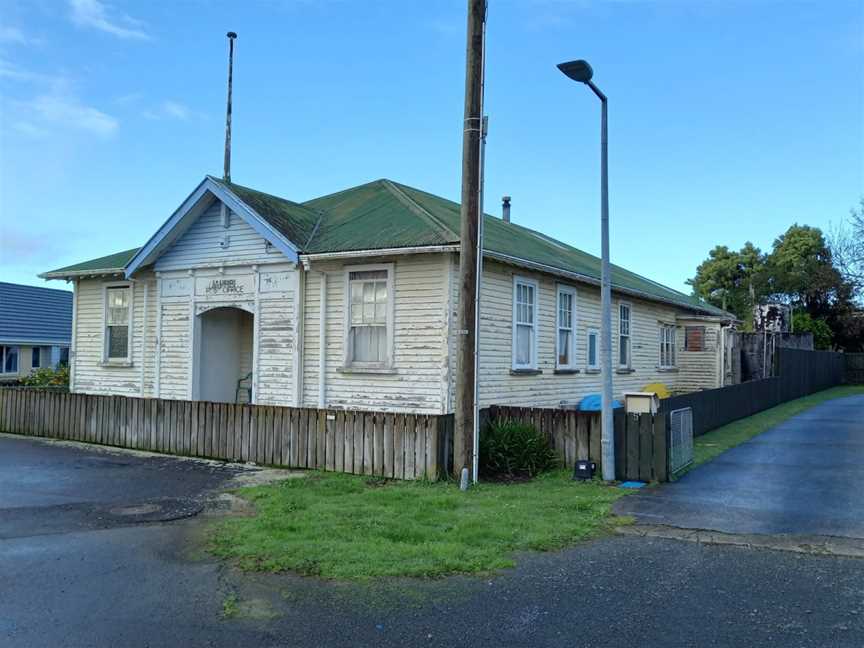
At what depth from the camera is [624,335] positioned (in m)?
21.7

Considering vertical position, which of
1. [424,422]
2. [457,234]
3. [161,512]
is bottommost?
[161,512]

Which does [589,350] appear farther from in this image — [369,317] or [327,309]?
[327,309]

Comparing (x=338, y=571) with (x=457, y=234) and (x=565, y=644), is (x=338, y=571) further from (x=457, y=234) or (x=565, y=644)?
(x=457, y=234)

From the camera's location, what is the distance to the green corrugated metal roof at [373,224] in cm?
1464

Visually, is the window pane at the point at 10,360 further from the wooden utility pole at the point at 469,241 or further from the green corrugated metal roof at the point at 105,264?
the wooden utility pole at the point at 469,241

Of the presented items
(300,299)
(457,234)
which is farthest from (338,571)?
(300,299)

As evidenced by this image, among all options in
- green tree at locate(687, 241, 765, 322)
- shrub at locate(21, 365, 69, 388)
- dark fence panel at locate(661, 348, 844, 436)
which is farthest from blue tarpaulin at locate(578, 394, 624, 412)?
green tree at locate(687, 241, 765, 322)

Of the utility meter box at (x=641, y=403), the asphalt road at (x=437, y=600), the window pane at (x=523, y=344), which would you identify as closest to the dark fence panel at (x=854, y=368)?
the window pane at (x=523, y=344)

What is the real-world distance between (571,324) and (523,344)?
2.56 meters

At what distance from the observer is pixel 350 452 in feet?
39.8

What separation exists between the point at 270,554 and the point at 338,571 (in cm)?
90

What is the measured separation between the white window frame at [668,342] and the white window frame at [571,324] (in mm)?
7429

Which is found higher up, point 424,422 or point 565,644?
point 424,422

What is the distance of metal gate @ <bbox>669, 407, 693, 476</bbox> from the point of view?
11148 mm
